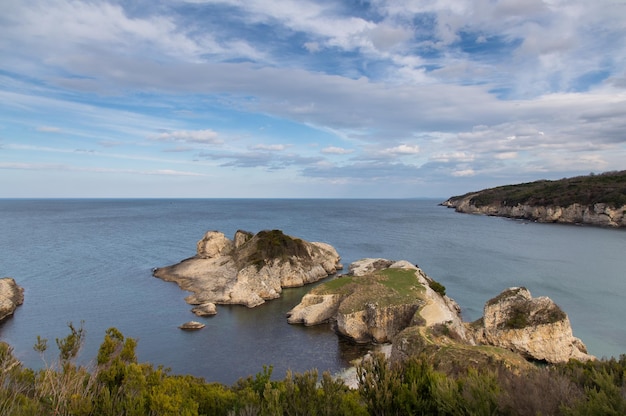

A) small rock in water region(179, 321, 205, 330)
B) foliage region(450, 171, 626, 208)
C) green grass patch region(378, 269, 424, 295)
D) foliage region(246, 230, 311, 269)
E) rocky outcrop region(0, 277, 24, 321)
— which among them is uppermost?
foliage region(450, 171, 626, 208)

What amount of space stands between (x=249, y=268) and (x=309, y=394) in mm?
36388

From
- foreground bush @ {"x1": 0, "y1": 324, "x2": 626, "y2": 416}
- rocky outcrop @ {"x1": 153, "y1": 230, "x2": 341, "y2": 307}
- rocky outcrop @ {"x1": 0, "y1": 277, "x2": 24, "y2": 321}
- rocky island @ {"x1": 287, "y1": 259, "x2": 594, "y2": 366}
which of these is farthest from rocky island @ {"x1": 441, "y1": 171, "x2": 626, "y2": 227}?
rocky outcrop @ {"x1": 0, "y1": 277, "x2": 24, "y2": 321}

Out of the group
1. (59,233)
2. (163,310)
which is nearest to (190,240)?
(59,233)

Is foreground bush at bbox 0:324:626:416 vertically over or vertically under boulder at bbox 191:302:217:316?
over

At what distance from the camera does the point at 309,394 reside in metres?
11.7

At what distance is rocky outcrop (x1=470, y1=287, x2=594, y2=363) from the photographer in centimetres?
2772

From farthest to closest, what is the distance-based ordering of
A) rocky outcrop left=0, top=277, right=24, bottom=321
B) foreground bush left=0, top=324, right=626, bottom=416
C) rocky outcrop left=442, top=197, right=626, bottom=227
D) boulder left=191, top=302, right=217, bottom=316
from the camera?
rocky outcrop left=442, top=197, right=626, bottom=227 → boulder left=191, top=302, right=217, bottom=316 → rocky outcrop left=0, top=277, right=24, bottom=321 → foreground bush left=0, top=324, right=626, bottom=416

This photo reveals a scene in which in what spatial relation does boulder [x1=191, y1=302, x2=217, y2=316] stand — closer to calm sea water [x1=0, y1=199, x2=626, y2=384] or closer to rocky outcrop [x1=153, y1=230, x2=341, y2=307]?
calm sea water [x1=0, y1=199, x2=626, y2=384]

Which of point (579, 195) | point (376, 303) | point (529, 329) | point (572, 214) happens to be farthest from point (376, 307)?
point (579, 195)

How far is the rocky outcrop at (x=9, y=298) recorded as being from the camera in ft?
129

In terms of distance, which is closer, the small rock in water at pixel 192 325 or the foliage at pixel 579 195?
the small rock in water at pixel 192 325

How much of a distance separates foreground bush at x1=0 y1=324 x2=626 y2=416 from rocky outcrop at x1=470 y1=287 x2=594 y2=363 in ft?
51.1

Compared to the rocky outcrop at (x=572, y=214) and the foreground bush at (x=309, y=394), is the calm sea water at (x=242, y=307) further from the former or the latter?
the rocky outcrop at (x=572, y=214)

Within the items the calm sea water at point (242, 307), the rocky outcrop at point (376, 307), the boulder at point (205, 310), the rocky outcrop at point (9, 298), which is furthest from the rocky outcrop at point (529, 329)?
the rocky outcrop at point (9, 298)
